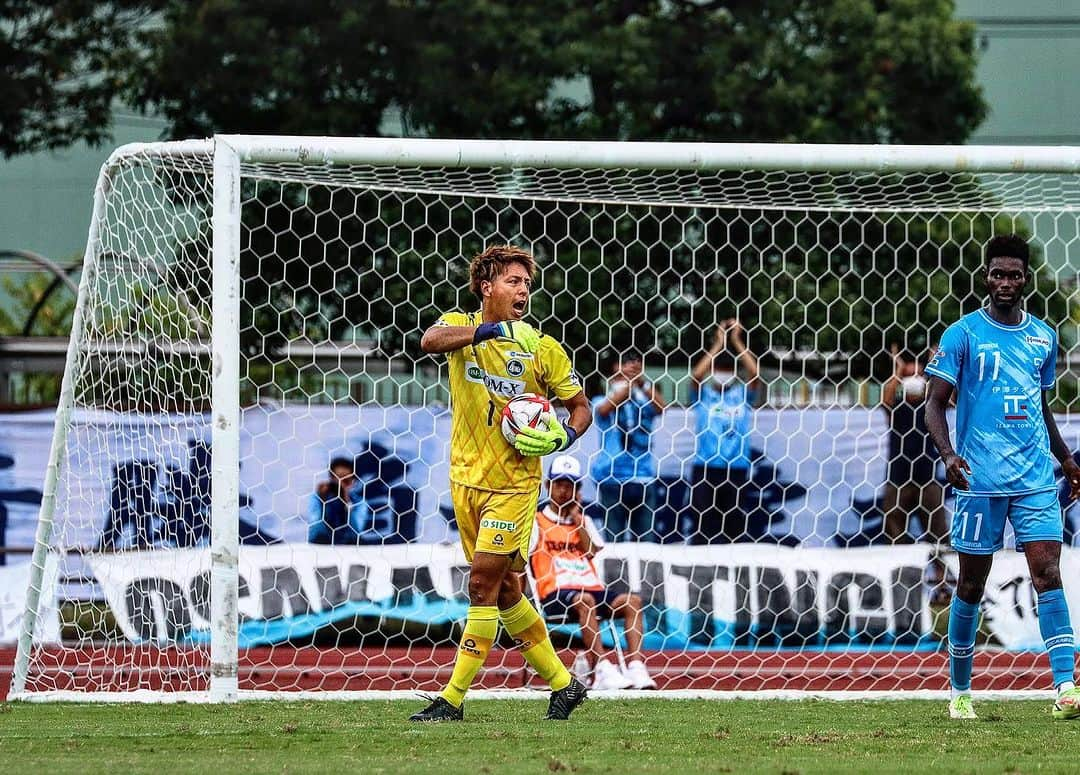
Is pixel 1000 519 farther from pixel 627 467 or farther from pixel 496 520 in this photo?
pixel 627 467

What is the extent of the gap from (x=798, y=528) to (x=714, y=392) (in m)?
1.19

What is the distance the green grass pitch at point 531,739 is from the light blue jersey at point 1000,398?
1.12 metres

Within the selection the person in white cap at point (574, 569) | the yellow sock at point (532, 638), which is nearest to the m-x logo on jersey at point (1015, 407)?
the yellow sock at point (532, 638)

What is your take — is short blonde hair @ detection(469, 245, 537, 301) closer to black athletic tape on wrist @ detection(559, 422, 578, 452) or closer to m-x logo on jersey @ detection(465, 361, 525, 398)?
m-x logo on jersey @ detection(465, 361, 525, 398)

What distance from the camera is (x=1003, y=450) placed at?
23.0 ft

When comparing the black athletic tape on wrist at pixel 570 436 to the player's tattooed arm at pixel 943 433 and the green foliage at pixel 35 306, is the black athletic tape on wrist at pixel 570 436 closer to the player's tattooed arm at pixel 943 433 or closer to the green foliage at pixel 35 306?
the player's tattooed arm at pixel 943 433

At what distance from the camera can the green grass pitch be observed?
17.8 ft

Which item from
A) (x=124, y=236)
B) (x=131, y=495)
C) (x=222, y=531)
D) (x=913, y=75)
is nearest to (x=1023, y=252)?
(x=222, y=531)

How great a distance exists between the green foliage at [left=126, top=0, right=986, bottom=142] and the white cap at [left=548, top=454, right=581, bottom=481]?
813cm

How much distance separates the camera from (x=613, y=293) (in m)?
12.3

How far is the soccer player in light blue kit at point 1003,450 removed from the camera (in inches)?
273

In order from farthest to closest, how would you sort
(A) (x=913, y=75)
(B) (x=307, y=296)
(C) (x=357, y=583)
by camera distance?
(A) (x=913, y=75) → (B) (x=307, y=296) → (C) (x=357, y=583)

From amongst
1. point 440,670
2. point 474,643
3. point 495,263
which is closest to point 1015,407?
point 495,263

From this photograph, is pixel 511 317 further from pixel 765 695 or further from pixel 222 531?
pixel 765 695
